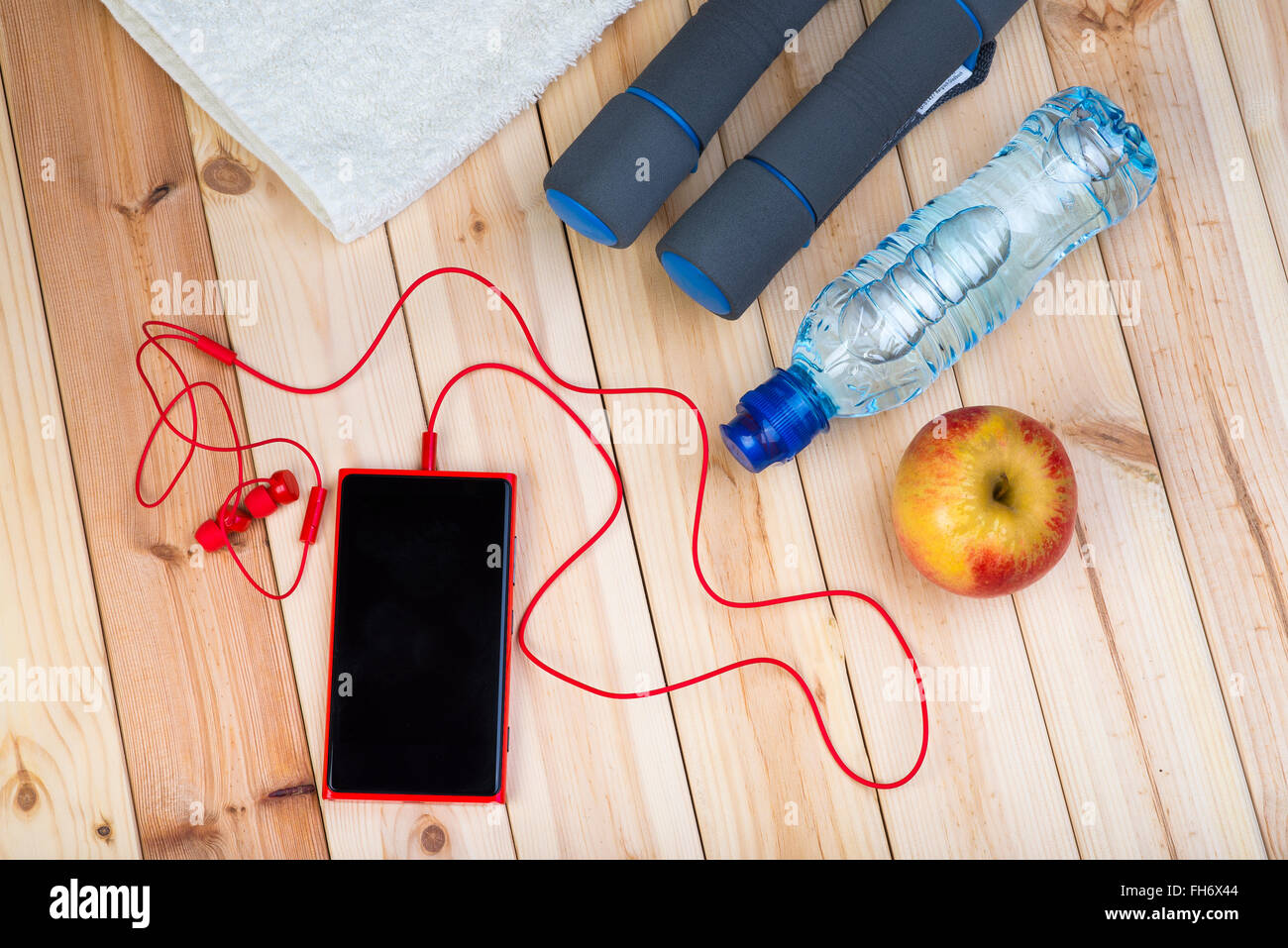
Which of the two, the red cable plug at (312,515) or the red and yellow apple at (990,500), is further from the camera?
the red cable plug at (312,515)

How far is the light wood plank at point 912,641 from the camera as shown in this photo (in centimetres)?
81

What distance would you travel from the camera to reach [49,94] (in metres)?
0.87

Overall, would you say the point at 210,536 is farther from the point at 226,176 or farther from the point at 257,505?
the point at 226,176

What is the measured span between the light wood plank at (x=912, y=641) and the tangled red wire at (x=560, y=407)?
0.02 m

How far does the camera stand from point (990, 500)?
0.72 metres

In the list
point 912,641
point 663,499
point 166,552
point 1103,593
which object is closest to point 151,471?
point 166,552

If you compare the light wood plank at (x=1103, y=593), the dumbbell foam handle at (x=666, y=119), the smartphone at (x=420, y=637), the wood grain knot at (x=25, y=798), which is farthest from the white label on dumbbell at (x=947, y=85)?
the wood grain knot at (x=25, y=798)

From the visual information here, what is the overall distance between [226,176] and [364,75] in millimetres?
156

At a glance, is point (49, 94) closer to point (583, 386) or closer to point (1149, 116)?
point (583, 386)

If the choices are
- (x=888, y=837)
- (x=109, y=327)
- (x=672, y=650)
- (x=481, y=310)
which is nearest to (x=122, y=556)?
(x=109, y=327)

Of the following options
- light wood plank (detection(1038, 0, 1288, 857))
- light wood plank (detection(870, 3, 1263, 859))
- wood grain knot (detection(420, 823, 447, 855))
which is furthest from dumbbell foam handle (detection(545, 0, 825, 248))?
wood grain knot (detection(420, 823, 447, 855))

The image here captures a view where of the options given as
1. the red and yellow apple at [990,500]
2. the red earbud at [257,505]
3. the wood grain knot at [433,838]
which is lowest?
the wood grain knot at [433,838]

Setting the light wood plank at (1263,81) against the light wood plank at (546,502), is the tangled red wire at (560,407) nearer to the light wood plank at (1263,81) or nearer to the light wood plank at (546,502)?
the light wood plank at (546,502)

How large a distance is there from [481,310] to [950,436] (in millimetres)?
416
